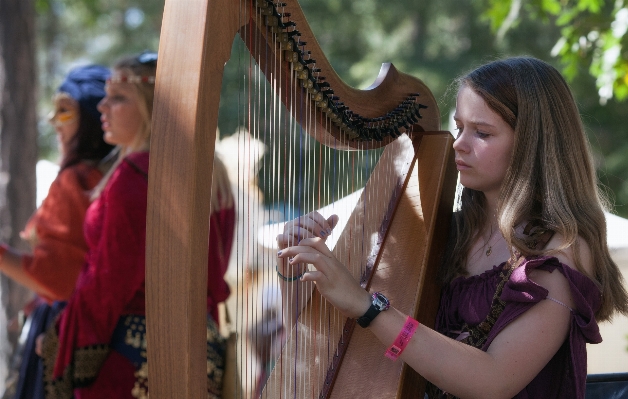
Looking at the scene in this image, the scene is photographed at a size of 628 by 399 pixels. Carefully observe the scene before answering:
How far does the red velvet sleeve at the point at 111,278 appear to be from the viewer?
2617 mm

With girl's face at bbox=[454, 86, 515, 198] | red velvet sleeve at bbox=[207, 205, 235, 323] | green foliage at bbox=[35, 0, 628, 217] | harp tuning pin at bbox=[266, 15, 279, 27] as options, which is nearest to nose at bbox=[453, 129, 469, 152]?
girl's face at bbox=[454, 86, 515, 198]

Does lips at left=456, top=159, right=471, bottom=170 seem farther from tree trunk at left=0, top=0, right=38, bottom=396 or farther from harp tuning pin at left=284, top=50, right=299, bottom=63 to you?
tree trunk at left=0, top=0, right=38, bottom=396

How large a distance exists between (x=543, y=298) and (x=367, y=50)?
10444 mm

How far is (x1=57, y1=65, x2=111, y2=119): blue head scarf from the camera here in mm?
3418

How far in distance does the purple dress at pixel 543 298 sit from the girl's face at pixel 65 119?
7.46 feet

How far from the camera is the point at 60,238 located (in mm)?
3107

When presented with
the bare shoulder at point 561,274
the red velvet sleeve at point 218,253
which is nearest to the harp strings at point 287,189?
the bare shoulder at point 561,274

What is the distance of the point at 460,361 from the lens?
1.52 meters

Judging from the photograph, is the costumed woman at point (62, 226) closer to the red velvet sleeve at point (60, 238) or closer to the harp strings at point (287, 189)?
the red velvet sleeve at point (60, 238)

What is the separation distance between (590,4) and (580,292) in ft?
9.99

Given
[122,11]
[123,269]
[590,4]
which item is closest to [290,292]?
[123,269]

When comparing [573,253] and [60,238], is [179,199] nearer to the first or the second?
[573,253]

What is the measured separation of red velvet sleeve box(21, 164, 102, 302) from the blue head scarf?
0.38 m

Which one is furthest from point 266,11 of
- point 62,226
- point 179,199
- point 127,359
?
point 62,226
